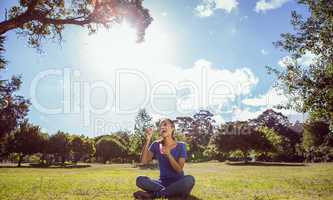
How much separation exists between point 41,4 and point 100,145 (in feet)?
283

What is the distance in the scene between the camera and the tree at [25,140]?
73.9 meters

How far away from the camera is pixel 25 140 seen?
7550 cm

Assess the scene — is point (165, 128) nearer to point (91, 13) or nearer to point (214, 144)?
point (91, 13)

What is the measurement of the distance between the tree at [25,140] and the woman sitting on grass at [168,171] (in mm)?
72300

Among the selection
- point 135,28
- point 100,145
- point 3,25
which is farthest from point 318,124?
point 3,25

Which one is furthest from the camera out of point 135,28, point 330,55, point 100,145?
point 100,145

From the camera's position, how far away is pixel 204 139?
12812cm

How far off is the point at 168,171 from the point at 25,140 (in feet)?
247

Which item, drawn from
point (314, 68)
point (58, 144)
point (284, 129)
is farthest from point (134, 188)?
point (284, 129)

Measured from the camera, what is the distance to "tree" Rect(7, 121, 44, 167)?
7394 cm

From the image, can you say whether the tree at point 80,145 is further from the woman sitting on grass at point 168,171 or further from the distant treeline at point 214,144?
the woman sitting on grass at point 168,171

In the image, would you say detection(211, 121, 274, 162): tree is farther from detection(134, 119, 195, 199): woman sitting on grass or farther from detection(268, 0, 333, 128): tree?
detection(134, 119, 195, 199): woman sitting on grass

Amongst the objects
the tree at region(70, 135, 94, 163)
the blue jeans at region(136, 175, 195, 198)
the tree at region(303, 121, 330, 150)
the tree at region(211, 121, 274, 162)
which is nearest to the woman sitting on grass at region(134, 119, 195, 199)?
the blue jeans at region(136, 175, 195, 198)

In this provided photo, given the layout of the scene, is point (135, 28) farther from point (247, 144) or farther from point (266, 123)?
point (266, 123)
